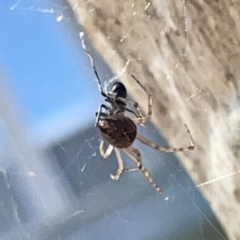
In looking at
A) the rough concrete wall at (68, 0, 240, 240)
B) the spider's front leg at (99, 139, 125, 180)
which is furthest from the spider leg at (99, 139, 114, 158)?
the rough concrete wall at (68, 0, 240, 240)

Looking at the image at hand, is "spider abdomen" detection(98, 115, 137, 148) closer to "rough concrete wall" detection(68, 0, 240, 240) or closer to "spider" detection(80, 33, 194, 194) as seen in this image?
"spider" detection(80, 33, 194, 194)

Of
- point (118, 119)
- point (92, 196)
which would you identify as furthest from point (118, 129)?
point (92, 196)

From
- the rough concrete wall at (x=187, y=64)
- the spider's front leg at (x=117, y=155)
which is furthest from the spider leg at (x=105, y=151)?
the rough concrete wall at (x=187, y=64)

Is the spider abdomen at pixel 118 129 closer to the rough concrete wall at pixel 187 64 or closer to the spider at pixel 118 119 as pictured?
the spider at pixel 118 119

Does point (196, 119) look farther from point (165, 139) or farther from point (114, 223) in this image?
point (114, 223)

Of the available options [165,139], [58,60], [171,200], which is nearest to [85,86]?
[58,60]

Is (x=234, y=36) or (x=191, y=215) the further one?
(x=191, y=215)
